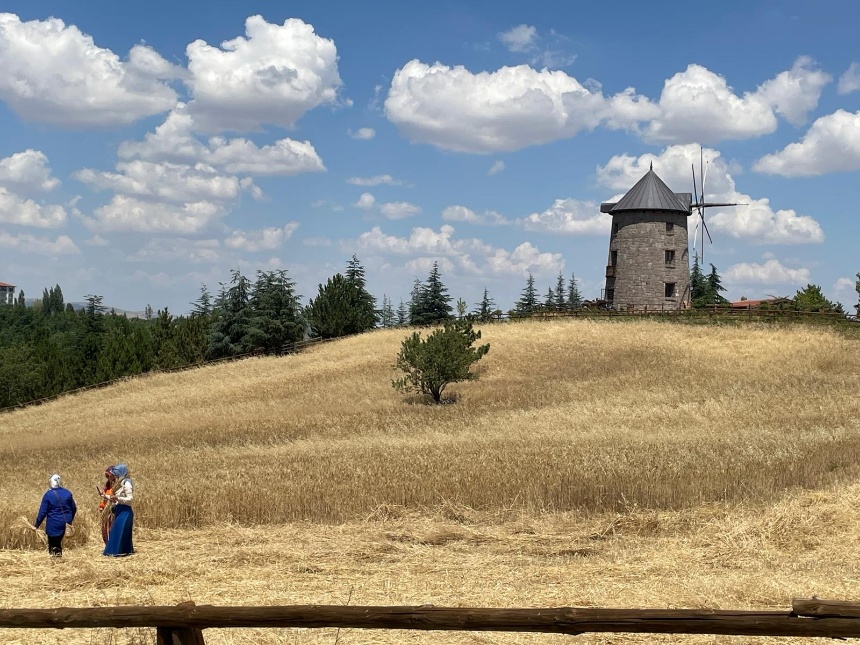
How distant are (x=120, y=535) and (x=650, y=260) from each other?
199 feet

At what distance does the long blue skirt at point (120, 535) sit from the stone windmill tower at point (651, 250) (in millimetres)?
58303

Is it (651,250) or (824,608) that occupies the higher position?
(651,250)

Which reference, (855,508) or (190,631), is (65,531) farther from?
(855,508)

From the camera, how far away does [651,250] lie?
2662 inches

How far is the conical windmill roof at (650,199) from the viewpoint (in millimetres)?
67875

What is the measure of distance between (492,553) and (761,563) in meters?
3.83

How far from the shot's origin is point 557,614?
548 cm

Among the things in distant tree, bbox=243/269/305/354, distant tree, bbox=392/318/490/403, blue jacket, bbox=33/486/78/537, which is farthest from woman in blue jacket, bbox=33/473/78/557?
distant tree, bbox=243/269/305/354

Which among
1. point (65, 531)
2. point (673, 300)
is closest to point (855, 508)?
point (65, 531)

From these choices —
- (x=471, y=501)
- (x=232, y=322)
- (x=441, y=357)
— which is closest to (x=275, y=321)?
(x=232, y=322)

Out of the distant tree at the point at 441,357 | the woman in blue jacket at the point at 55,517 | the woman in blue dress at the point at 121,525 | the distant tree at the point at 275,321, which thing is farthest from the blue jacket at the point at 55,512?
the distant tree at the point at 275,321

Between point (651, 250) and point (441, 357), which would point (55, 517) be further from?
point (651, 250)

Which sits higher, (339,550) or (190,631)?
(190,631)

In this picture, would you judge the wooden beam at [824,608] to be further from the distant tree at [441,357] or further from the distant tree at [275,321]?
the distant tree at [275,321]
